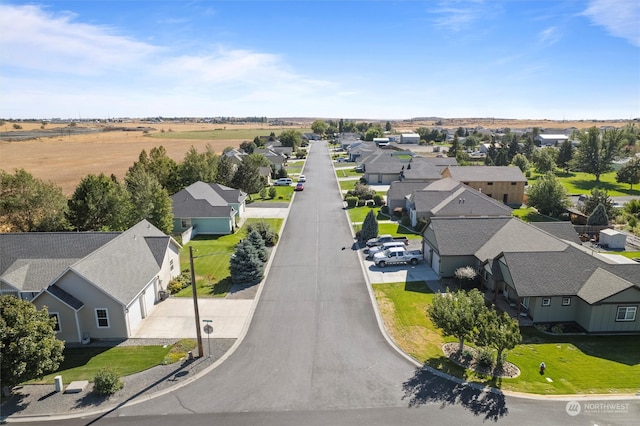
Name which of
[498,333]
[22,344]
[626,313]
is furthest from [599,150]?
[22,344]

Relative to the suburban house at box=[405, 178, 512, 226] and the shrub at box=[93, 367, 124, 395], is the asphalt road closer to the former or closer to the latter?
the shrub at box=[93, 367, 124, 395]

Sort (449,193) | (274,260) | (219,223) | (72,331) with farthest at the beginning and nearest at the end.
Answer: (449,193)
(219,223)
(274,260)
(72,331)

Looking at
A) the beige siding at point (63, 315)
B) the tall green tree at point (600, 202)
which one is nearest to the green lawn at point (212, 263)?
the beige siding at point (63, 315)

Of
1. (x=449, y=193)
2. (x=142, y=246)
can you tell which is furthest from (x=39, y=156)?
(x=449, y=193)

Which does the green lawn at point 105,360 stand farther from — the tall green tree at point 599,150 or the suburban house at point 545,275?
the tall green tree at point 599,150

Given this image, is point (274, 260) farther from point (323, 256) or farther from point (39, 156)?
point (39, 156)

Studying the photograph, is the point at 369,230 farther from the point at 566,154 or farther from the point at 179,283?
the point at 566,154
